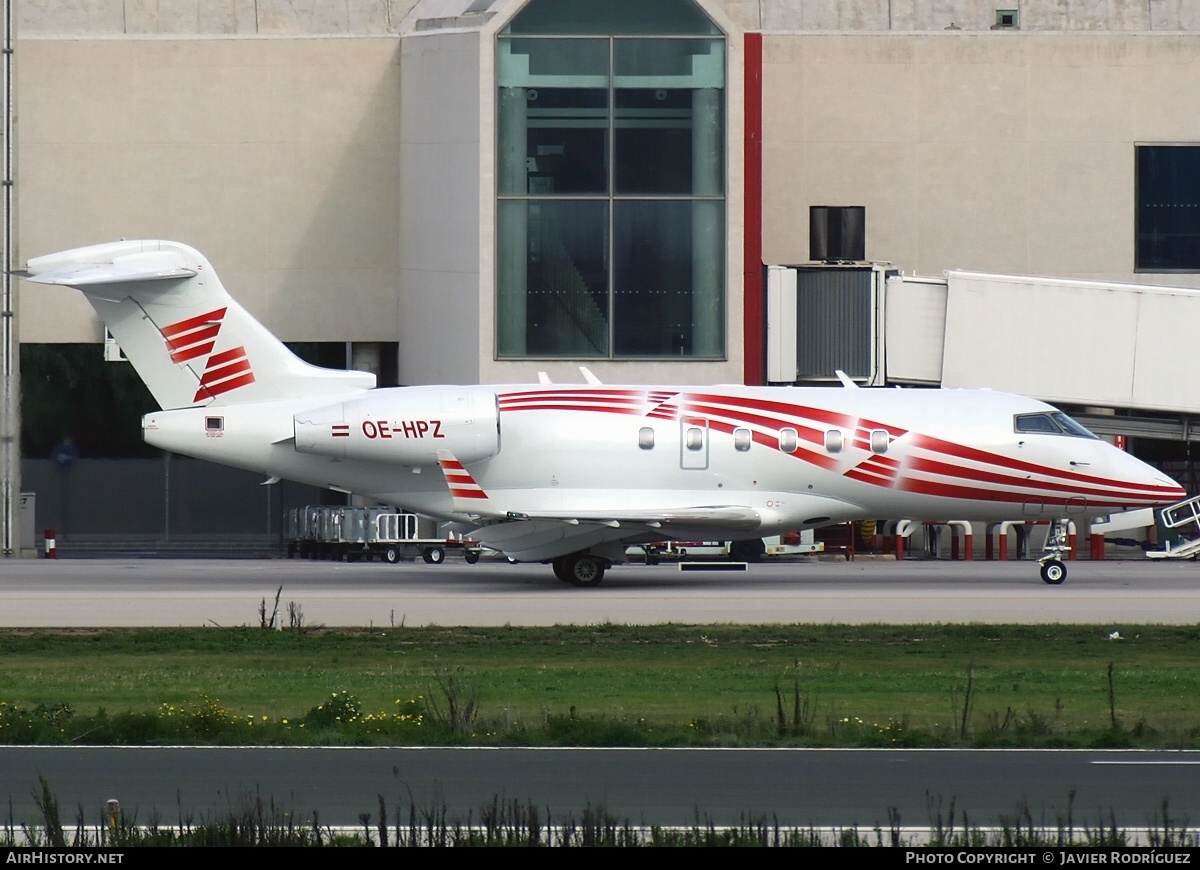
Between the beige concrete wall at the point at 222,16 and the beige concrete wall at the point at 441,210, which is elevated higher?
the beige concrete wall at the point at 222,16

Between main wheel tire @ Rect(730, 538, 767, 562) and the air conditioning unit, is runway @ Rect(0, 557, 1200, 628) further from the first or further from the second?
the air conditioning unit

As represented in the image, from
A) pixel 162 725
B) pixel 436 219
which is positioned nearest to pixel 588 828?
pixel 162 725

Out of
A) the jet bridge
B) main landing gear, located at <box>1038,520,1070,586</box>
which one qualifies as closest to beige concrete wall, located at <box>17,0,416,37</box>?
the jet bridge

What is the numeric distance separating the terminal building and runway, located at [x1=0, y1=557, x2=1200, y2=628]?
7951 mm

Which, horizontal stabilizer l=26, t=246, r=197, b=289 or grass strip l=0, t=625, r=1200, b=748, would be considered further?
horizontal stabilizer l=26, t=246, r=197, b=289

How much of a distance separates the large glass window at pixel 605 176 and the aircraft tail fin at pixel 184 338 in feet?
37.6

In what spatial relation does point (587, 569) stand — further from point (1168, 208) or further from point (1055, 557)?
point (1168, 208)

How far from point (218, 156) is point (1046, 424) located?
26706 millimetres

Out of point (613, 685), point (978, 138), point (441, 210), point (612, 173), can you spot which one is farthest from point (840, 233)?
point (613, 685)

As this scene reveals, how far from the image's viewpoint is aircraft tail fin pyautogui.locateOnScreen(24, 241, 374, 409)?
3431 cm

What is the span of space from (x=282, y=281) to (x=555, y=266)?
9903 mm

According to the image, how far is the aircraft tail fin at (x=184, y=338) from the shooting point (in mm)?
34312

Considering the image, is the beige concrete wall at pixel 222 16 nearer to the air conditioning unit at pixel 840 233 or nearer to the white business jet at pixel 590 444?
the air conditioning unit at pixel 840 233

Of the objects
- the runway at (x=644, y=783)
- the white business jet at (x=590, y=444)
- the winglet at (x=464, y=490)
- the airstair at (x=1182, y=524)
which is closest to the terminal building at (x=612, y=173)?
the airstair at (x=1182, y=524)
